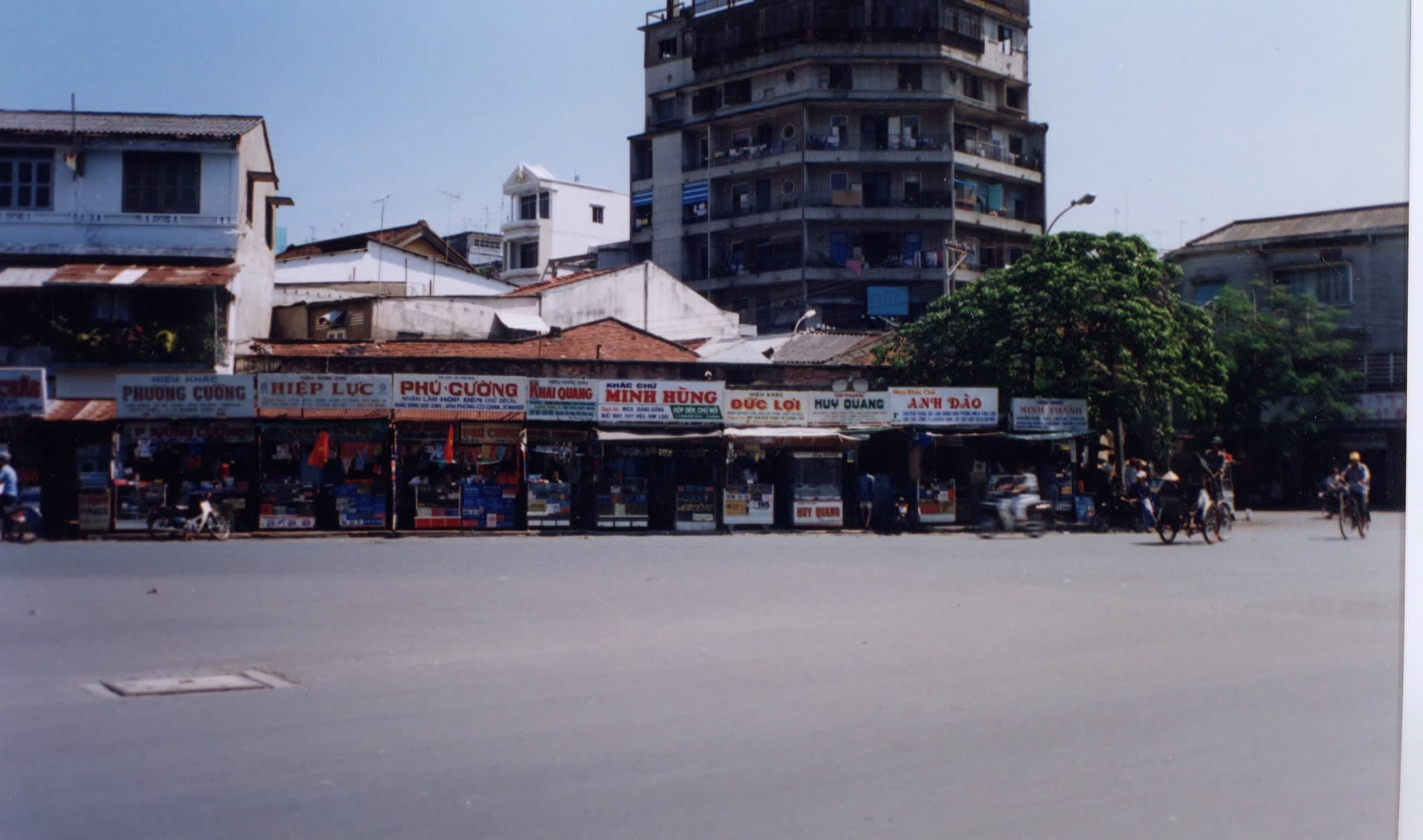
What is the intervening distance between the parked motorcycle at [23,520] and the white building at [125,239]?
2.25 m

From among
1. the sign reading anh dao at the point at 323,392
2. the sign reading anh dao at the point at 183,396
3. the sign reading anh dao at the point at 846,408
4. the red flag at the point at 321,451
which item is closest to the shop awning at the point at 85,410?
the sign reading anh dao at the point at 183,396

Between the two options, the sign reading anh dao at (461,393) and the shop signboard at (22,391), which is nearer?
the shop signboard at (22,391)

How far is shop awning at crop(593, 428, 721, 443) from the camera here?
2405cm

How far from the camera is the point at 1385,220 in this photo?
945 centimetres

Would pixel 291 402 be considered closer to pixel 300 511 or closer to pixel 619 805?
pixel 300 511

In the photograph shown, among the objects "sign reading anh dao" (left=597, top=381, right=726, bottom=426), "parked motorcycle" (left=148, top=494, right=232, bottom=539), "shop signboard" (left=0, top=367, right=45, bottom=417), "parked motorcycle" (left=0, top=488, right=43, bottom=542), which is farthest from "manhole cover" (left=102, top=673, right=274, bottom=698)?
"sign reading anh dao" (left=597, top=381, right=726, bottom=426)

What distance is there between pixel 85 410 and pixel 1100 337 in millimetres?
21056

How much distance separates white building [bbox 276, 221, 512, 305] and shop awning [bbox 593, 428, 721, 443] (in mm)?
13243

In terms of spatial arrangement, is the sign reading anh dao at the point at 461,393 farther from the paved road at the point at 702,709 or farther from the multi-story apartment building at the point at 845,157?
the multi-story apartment building at the point at 845,157

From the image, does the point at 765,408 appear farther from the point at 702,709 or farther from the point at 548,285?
the point at 702,709

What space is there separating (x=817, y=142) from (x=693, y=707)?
157 feet

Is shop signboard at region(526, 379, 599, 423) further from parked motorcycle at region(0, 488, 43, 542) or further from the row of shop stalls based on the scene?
parked motorcycle at region(0, 488, 43, 542)

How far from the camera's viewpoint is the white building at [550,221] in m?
50.9

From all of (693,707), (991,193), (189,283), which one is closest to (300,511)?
(189,283)
